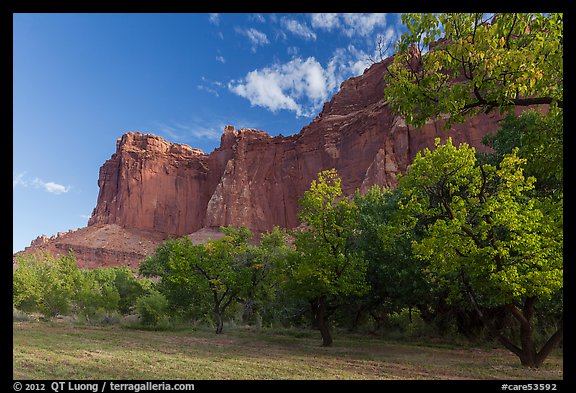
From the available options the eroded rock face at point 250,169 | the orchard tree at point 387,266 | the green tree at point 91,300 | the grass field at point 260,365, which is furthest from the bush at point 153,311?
the eroded rock face at point 250,169

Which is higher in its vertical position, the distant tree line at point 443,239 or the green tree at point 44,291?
the distant tree line at point 443,239

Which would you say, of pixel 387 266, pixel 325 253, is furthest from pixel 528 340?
pixel 325 253

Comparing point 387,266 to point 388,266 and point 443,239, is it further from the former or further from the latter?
point 443,239

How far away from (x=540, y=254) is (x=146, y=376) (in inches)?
443

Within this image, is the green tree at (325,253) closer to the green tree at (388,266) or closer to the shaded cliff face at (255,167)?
the green tree at (388,266)

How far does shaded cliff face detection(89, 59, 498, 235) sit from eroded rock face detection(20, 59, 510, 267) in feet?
1.00

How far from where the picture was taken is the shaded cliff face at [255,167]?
86125 mm

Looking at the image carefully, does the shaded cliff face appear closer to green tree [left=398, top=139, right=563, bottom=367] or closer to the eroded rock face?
the eroded rock face

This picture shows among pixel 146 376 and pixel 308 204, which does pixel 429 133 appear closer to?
pixel 308 204

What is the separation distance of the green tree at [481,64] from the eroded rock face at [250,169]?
69518 mm

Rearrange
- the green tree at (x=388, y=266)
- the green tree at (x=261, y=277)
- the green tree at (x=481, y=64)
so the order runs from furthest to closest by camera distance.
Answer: the green tree at (x=261, y=277)
the green tree at (x=388, y=266)
the green tree at (x=481, y=64)

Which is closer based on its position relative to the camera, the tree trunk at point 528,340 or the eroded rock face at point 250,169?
the tree trunk at point 528,340
